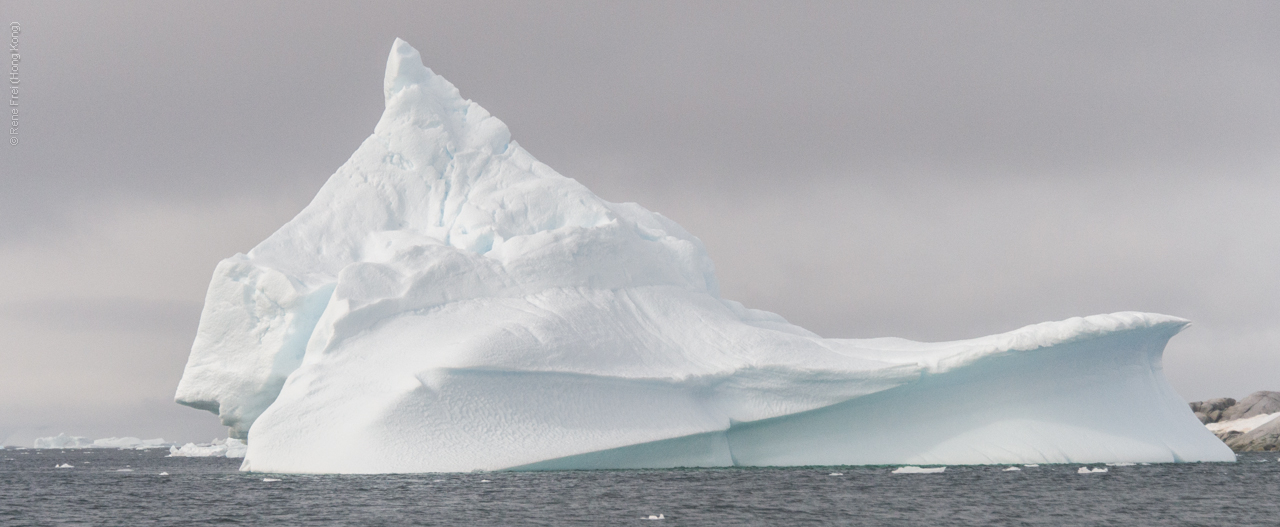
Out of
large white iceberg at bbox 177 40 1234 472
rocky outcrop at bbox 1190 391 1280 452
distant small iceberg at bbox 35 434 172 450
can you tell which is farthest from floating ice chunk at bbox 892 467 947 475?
distant small iceberg at bbox 35 434 172 450

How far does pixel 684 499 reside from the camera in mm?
18750

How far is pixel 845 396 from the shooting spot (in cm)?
2489

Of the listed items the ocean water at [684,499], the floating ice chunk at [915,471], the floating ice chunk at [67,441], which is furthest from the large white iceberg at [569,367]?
the floating ice chunk at [67,441]

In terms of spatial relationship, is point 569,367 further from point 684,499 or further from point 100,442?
point 100,442

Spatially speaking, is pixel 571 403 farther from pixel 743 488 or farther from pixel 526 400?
pixel 743 488

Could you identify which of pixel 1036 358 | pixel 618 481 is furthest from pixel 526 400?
pixel 1036 358

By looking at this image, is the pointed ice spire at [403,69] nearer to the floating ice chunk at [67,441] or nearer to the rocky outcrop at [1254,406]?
the rocky outcrop at [1254,406]

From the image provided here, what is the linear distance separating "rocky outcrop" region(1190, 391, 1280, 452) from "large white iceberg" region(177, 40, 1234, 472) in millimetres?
23409

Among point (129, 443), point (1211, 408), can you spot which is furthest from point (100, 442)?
point (1211, 408)

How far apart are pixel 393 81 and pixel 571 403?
40.6 feet

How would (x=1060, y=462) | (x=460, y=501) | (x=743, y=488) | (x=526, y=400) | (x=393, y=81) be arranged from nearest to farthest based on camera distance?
(x=460, y=501) < (x=743, y=488) < (x=526, y=400) < (x=1060, y=462) < (x=393, y=81)

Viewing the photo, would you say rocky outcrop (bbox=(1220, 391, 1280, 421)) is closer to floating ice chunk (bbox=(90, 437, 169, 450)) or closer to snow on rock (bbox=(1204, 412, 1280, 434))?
snow on rock (bbox=(1204, 412, 1280, 434))

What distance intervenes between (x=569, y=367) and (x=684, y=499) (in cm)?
616

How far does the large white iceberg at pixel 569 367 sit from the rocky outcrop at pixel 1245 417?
23409 mm
